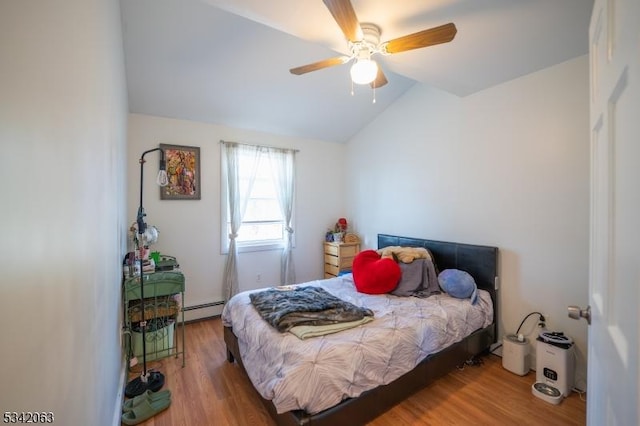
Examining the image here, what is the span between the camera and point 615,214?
28.7 inches

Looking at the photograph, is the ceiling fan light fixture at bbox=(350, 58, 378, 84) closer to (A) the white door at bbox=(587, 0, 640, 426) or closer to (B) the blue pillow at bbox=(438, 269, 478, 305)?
(A) the white door at bbox=(587, 0, 640, 426)

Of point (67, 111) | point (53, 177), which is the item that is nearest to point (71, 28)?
point (67, 111)

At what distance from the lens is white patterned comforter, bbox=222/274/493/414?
5.05 feet

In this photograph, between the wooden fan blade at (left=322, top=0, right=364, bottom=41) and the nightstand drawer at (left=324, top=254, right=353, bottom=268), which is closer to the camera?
the wooden fan blade at (left=322, top=0, right=364, bottom=41)

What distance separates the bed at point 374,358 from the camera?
1.57m

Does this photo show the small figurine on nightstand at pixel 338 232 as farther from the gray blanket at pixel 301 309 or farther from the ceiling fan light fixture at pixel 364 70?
the ceiling fan light fixture at pixel 364 70

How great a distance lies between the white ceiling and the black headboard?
5.41 ft

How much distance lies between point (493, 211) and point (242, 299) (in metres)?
2.60

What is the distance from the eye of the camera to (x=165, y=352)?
272 centimetres

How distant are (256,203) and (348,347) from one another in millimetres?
2776

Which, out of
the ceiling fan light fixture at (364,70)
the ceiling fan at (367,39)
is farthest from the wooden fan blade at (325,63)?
the ceiling fan light fixture at (364,70)

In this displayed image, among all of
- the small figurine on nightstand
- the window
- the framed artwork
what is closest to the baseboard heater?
the window

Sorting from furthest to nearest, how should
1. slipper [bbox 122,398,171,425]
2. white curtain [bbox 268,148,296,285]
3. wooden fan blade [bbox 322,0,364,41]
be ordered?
white curtain [bbox 268,148,296,285] → slipper [bbox 122,398,171,425] → wooden fan blade [bbox 322,0,364,41]

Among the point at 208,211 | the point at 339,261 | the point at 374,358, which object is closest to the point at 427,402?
the point at 374,358
